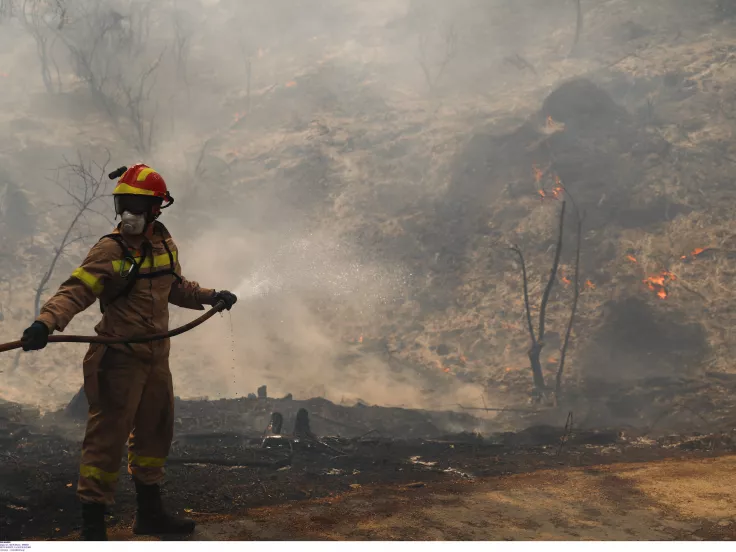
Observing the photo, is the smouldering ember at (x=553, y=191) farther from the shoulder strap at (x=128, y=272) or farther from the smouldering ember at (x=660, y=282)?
the shoulder strap at (x=128, y=272)

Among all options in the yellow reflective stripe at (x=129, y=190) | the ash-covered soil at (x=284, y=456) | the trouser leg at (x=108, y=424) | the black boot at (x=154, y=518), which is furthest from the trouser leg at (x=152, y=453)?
the yellow reflective stripe at (x=129, y=190)

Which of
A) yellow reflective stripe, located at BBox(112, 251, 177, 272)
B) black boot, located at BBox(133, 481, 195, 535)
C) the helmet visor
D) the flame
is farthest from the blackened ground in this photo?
the flame

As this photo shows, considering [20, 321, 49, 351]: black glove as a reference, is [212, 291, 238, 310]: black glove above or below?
above

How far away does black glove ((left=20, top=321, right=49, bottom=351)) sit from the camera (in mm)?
3279

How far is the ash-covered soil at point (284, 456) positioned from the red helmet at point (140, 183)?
7.54ft

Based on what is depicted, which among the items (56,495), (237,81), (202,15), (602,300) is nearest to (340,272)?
(602,300)

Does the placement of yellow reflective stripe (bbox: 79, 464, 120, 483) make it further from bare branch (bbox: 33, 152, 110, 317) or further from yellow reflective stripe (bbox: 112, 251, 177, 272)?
bare branch (bbox: 33, 152, 110, 317)

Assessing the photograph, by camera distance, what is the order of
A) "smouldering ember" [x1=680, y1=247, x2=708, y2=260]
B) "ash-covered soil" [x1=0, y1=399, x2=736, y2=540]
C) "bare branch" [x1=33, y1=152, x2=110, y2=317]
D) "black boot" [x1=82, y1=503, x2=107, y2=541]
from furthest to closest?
"smouldering ember" [x1=680, y1=247, x2=708, y2=260]
"bare branch" [x1=33, y1=152, x2=110, y2=317]
"ash-covered soil" [x1=0, y1=399, x2=736, y2=540]
"black boot" [x1=82, y1=503, x2=107, y2=541]

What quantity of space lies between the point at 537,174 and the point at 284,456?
616 inches

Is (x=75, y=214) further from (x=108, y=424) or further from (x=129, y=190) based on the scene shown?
(x=108, y=424)

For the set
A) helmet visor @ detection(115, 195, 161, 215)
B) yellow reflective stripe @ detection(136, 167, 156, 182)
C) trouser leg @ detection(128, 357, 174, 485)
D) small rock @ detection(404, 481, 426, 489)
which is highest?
yellow reflective stripe @ detection(136, 167, 156, 182)

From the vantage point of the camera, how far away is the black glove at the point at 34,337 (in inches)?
129

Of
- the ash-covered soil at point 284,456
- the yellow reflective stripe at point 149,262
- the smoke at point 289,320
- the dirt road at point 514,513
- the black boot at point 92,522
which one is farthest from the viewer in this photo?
the smoke at point 289,320

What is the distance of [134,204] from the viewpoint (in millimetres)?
4082
